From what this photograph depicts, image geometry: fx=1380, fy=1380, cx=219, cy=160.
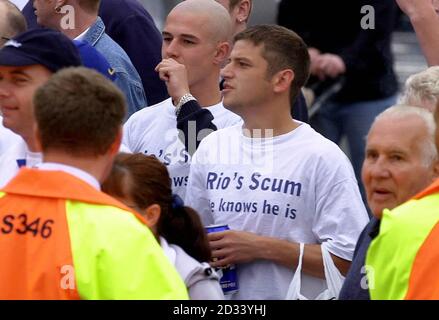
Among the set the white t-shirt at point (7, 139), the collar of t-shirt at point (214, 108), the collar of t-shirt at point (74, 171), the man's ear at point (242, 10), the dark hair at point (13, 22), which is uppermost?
the man's ear at point (242, 10)

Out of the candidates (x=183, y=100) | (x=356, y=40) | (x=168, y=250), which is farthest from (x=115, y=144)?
(x=356, y=40)

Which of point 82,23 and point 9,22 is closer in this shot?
point 9,22

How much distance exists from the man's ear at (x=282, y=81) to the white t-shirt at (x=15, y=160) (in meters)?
1.25

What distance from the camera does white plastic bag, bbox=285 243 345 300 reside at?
5766 mm

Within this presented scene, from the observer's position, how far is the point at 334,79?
860 cm

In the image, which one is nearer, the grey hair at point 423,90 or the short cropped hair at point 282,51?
the grey hair at point 423,90

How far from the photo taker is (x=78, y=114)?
4.14m

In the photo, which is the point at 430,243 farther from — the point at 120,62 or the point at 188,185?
the point at 120,62

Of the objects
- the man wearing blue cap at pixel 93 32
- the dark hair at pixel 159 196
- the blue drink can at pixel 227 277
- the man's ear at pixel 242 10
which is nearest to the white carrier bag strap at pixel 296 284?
the blue drink can at pixel 227 277

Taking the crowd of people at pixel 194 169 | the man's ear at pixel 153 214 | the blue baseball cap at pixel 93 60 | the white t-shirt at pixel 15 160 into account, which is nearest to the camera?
the crowd of people at pixel 194 169

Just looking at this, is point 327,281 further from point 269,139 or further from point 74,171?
point 74,171

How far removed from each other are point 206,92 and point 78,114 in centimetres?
254

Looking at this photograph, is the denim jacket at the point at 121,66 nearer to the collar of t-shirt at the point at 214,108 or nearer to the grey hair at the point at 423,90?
the collar of t-shirt at the point at 214,108
